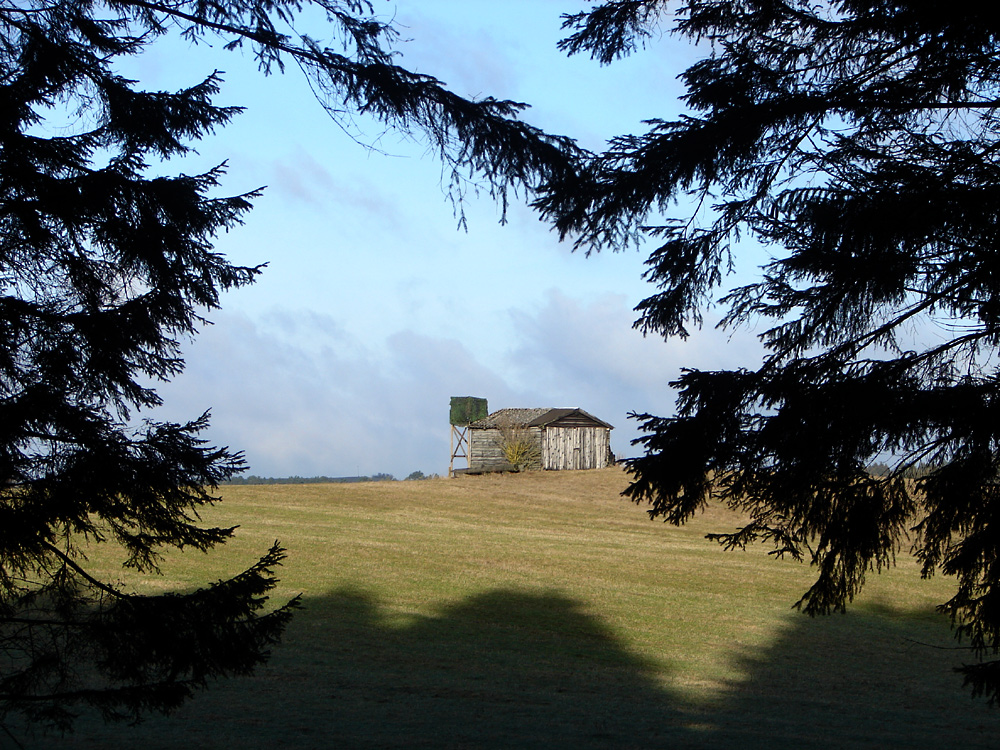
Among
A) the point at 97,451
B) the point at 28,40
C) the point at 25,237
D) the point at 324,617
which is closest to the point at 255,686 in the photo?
the point at 324,617

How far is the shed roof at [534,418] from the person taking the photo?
4681 centimetres

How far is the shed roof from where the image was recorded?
154ft

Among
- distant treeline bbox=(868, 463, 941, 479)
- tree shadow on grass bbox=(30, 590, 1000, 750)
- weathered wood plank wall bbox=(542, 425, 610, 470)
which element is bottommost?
tree shadow on grass bbox=(30, 590, 1000, 750)

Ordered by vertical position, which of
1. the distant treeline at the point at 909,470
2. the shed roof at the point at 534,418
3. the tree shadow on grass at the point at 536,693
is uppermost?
the shed roof at the point at 534,418

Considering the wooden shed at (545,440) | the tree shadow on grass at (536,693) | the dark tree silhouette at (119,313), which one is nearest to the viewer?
the dark tree silhouette at (119,313)

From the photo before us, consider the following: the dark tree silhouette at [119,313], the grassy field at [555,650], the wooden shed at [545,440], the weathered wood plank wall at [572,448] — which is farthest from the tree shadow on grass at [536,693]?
the weathered wood plank wall at [572,448]

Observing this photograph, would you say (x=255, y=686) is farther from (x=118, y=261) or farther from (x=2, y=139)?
(x=2, y=139)

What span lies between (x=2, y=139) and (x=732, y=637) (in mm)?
15246

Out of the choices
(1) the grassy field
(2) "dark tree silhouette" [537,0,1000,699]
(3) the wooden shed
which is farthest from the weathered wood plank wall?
(2) "dark tree silhouette" [537,0,1000,699]

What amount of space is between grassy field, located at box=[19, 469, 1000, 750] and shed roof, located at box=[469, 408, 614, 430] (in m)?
15.7

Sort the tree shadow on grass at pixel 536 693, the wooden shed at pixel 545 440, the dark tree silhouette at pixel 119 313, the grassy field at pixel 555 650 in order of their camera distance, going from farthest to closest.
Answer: the wooden shed at pixel 545 440 < the grassy field at pixel 555 650 < the tree shadow on grass at pixel 536 693 < the dark tree silhouette at pixel 119 313

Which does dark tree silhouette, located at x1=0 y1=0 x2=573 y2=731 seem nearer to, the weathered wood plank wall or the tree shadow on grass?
the tree shadow on grass

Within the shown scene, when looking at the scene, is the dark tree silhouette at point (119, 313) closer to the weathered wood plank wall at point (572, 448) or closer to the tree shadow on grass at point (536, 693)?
the tree shadow on grass at point (536, 693)

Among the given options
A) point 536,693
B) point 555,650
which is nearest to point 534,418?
point 555,650
